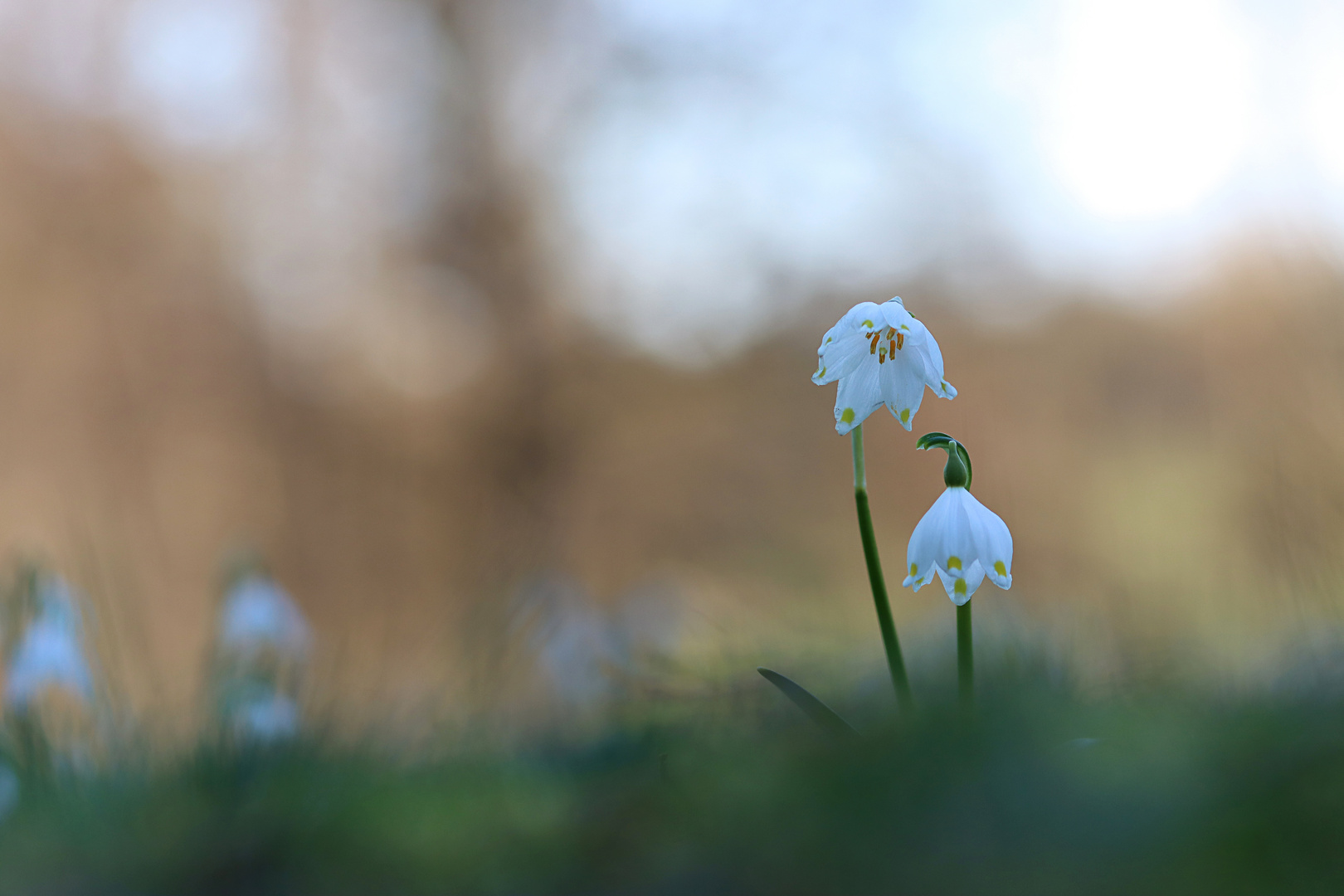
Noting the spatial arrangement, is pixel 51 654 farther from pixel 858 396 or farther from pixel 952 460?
pixel 952 460

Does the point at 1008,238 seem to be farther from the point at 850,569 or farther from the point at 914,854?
the point at 914,854

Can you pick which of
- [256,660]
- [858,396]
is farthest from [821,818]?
[256,660]

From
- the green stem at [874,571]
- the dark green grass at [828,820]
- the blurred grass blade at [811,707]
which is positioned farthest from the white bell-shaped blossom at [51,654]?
the green stem at [874,571]

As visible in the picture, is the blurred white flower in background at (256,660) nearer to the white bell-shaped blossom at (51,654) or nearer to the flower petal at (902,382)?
the white bell-shaped blossom at (51,654)

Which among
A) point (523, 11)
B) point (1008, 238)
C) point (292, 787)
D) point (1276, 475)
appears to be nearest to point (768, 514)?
point (1008, 238)

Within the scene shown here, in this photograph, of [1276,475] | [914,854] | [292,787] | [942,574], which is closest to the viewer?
[914,854]

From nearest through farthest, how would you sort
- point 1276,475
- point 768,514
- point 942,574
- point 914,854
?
point 914,854, point 942,574, point 1276,475, point 768,514
